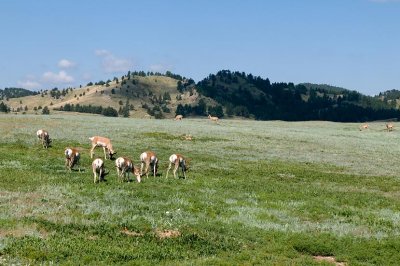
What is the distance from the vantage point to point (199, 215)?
24.5 metres

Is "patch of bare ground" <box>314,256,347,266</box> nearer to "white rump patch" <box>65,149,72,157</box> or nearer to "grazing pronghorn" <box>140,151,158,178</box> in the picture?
"grazing pronghorn" <box>140,151,158,178</box>

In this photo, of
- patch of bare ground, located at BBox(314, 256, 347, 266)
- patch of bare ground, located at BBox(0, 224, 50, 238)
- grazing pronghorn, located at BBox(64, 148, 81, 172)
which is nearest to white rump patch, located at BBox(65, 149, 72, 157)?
grazing pronghorn, located at BBox(64, 148, 81, 172)

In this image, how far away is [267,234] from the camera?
21922mm

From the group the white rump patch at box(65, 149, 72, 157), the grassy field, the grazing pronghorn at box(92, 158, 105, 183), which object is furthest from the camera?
the white rump patch at box(65, 149, 72, 157)

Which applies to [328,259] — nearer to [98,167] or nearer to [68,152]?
[98,167]

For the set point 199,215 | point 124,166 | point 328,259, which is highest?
point 124,166

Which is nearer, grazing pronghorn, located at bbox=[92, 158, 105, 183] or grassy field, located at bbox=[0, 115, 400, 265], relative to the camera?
grassy field, located at bbox=[0, 115, 400, 265]

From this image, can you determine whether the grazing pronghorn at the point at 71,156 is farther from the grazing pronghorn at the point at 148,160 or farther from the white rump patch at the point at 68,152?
the grazing pronghorn at the point at 148,160

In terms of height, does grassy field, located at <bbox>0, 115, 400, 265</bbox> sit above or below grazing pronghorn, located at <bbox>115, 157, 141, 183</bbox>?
below

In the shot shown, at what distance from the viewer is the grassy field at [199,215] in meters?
18.2

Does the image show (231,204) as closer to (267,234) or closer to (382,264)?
(267,234)

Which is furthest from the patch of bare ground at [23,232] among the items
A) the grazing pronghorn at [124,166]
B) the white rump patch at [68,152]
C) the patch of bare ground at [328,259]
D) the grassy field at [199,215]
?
the white rump patch at [68,152]

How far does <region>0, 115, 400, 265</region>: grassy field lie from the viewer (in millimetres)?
18172

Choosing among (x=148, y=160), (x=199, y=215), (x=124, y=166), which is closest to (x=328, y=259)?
(x=199, y=215)
